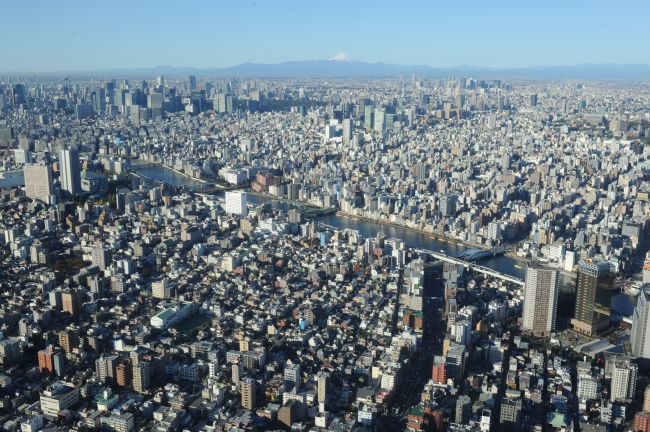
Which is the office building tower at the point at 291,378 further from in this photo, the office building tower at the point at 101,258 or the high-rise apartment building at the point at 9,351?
the office building tower at the point at 101,258

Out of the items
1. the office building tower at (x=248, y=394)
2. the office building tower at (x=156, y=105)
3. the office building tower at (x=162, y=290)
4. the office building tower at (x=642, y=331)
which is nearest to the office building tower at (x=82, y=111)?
the office building tower at (x=156, y=105)

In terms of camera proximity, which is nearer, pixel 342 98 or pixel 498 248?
pixel 498 248

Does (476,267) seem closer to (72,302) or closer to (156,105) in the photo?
(72,302)

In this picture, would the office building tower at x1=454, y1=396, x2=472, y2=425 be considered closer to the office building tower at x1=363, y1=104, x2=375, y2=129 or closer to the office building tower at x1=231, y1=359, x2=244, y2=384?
the office building tower at x1=231, y1=359, x2=244, y2=384

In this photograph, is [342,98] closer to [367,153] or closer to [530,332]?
[367,153]

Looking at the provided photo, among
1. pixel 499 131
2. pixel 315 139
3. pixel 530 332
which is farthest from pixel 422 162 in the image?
pixel 530 332

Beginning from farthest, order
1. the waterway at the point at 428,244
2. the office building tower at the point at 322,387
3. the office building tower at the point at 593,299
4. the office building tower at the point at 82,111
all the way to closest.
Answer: the office building tower at the point at 82,111 < the waterway at the point at 428,244 < the office building tower at the point at 593,299 < the office building tower at the point at 322,387
